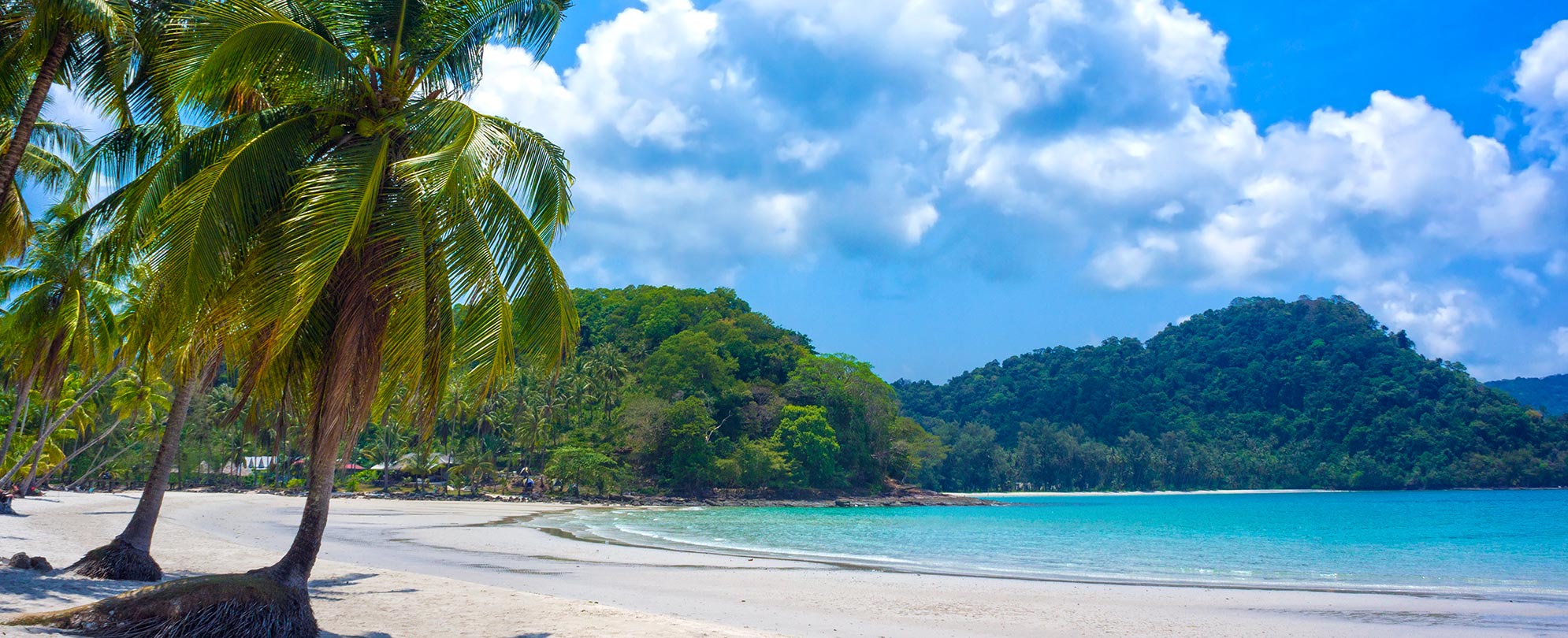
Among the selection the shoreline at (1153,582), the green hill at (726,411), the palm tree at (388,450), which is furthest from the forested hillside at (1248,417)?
the shoreline at (1153,582)

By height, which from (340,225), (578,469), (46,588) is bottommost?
(46,588)

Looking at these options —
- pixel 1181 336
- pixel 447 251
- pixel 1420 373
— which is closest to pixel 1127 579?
pixel 447 251

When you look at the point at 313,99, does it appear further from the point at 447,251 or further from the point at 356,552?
the point at 356,552

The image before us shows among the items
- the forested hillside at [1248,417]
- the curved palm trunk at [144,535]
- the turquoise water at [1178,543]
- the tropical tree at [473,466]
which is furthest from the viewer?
the forested hillside at [1248,417]

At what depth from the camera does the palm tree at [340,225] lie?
20.9ft

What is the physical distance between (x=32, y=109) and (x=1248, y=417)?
13225 centimetres

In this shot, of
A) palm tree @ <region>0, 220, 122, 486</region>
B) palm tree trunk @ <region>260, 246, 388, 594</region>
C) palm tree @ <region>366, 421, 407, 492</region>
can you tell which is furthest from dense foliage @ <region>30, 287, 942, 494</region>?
palm tree trunk @ <region>260, 246, 388, 594</region>

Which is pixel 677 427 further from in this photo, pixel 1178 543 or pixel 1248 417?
pixel 1248 417

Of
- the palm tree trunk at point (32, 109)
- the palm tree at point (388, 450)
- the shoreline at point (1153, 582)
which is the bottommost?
the shoreline at point (1153, 582)

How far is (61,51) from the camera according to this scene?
318 inches

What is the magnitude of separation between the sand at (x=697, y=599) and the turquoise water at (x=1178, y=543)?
2.99 m

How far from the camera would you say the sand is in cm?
934

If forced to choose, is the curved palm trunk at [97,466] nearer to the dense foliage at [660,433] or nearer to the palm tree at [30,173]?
the dense foliage at [660,433]

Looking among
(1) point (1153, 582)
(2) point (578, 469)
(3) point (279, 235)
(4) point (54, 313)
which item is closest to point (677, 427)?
(2) point (578, 469)
